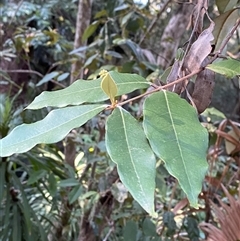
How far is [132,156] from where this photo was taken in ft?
1.00

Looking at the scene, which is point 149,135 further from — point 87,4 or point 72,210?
point 87,4

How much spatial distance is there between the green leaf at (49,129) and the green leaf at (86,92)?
2cm

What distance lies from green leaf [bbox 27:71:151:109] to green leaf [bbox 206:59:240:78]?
0.23 ft

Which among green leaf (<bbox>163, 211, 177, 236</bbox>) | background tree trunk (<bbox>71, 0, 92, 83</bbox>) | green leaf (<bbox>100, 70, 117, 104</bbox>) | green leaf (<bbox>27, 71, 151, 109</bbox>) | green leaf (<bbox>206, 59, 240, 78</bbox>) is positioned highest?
green leaf (<bbox>206, 59, 240, 78</bbox>)

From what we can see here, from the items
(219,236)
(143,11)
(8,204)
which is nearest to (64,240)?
(8,204)

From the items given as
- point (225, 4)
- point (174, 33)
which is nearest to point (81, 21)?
point (174, 33)

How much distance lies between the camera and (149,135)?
11.9 inches

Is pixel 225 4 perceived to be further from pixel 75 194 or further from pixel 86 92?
pixel 75 194

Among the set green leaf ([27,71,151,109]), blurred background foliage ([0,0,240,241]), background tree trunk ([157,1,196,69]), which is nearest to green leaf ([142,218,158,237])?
blurred background foliage ([0,0,240,241])

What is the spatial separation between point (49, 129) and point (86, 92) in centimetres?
6

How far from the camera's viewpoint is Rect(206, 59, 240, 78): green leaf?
0.35 meters

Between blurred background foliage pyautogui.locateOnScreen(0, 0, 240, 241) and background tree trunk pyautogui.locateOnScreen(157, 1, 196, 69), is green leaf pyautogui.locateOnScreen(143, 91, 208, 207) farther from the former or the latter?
background tree trunk pyautogui.locateOnScreen(157, 1, 196, 69)

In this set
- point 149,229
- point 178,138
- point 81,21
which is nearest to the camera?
point 178,138

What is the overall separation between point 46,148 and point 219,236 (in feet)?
2.33
